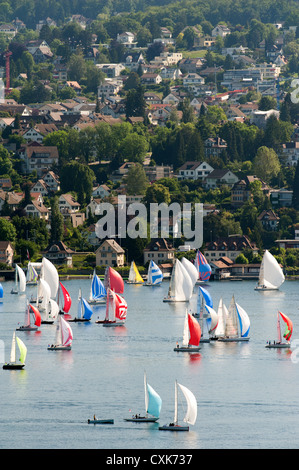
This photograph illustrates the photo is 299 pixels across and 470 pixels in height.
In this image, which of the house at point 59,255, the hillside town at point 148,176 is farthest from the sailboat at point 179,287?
the house at point 59,255

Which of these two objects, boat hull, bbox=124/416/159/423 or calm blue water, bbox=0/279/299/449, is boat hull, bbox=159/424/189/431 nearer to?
calm blue water, bbox=0/279/299/449

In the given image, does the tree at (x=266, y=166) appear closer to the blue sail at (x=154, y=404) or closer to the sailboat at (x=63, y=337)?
the sailboat at (x=63, y=337)

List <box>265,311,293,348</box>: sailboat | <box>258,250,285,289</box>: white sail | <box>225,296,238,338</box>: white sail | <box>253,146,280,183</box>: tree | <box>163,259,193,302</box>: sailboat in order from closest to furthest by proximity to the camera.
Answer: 1. <box>265,311,293,348</box>: sailboat
2. <box>225,296,238,338</box>: white sail
3. <box>163,259,193,302</box>: sailboat
4. <box>258,250,285,289</box>: white sail
5. <box>253,146,280,183</box>: tree

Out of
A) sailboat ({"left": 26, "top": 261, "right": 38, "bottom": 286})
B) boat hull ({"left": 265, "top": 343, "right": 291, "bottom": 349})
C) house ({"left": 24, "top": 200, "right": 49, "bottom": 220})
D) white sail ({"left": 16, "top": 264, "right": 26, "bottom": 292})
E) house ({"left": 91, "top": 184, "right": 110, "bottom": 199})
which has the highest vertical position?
boat hull ({"left": 265, "top": 343, "right": 291, "bottom": 349})

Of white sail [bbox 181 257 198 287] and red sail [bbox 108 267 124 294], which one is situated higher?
red sail [bbox 108 267 124 294]
